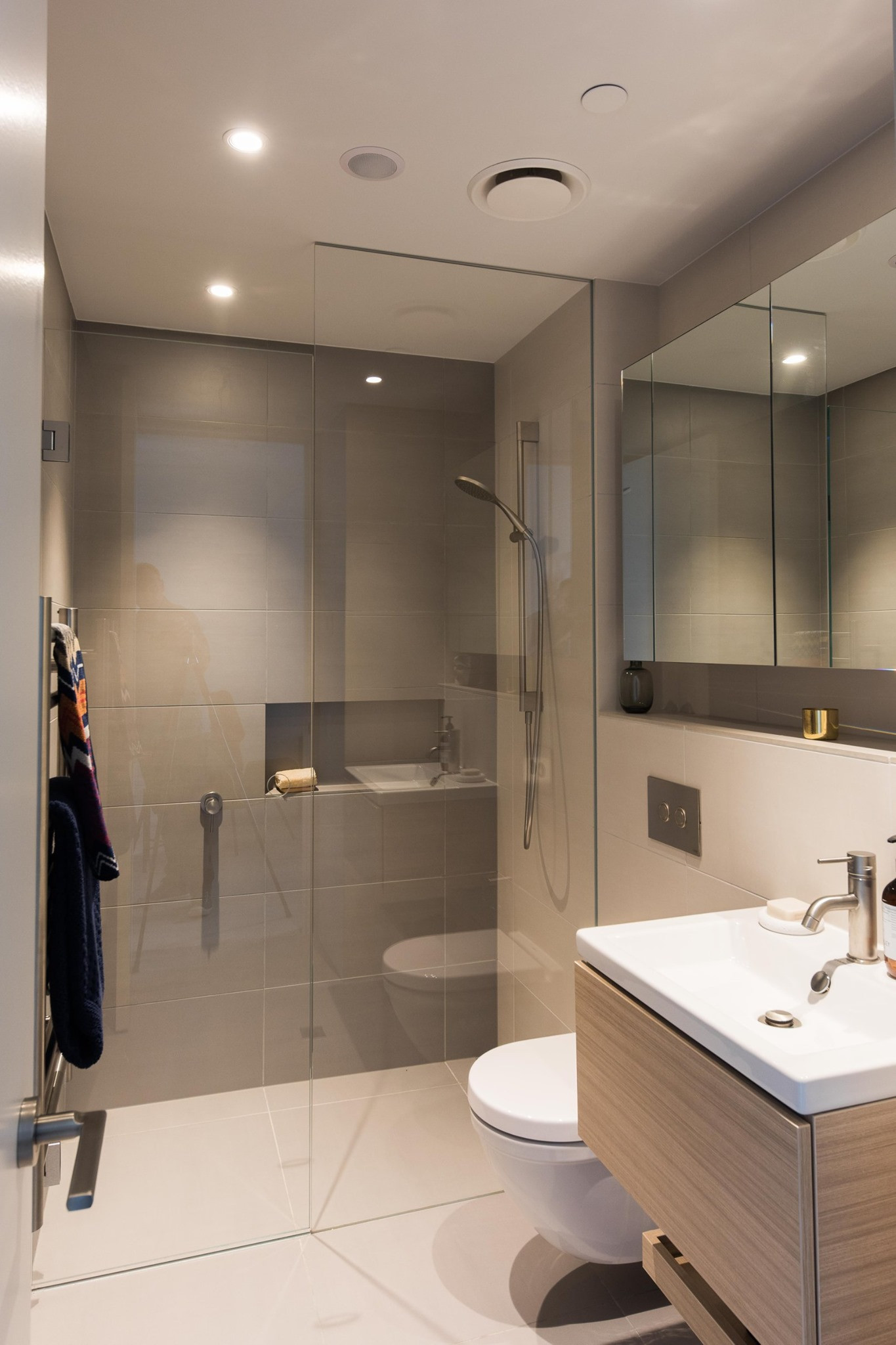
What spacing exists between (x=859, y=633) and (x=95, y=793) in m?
1.56

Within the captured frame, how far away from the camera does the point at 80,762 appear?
1812 mm

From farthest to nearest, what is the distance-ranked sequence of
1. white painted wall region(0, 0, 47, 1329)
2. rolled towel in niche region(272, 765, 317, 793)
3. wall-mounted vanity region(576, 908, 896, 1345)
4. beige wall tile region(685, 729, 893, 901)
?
1. rolled towel in niche region(272, 765, 317, 793)
2. beige wall tile region(685, 729, 893, 901)
3. wall-mounted vanity region(576, 908, 896, 1345)
4. white painted wall region(0, 0, 47, 1329)

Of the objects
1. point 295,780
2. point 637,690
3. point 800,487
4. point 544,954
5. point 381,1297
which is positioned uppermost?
point 800,487

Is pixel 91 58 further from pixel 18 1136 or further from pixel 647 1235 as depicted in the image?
pixel 647 1235

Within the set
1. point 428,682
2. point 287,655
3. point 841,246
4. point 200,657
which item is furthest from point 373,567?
point 841,246

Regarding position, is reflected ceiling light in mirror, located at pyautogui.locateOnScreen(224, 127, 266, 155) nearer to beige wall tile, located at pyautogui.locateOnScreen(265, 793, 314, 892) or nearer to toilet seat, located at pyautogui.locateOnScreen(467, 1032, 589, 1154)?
beige wall tile, located at pyautogui.locateOnScreen(265, 793, 314, 892)

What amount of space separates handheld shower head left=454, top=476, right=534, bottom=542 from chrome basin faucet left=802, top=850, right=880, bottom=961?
3.88 feet

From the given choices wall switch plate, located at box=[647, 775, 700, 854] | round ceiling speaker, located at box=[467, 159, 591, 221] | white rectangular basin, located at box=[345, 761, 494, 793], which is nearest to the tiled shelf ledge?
wall switch plate, located at box=[647, 775, 700, 854]

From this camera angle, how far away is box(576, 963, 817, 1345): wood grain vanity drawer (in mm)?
1066

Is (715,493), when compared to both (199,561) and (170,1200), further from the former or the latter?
(170,1200)

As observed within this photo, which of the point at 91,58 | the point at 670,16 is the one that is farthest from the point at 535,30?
the point at 91,58

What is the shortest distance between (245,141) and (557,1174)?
2197 mm

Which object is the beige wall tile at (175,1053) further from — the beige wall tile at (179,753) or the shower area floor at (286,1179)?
the beige wall tile at (179,753)

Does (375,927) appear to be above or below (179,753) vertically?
below
